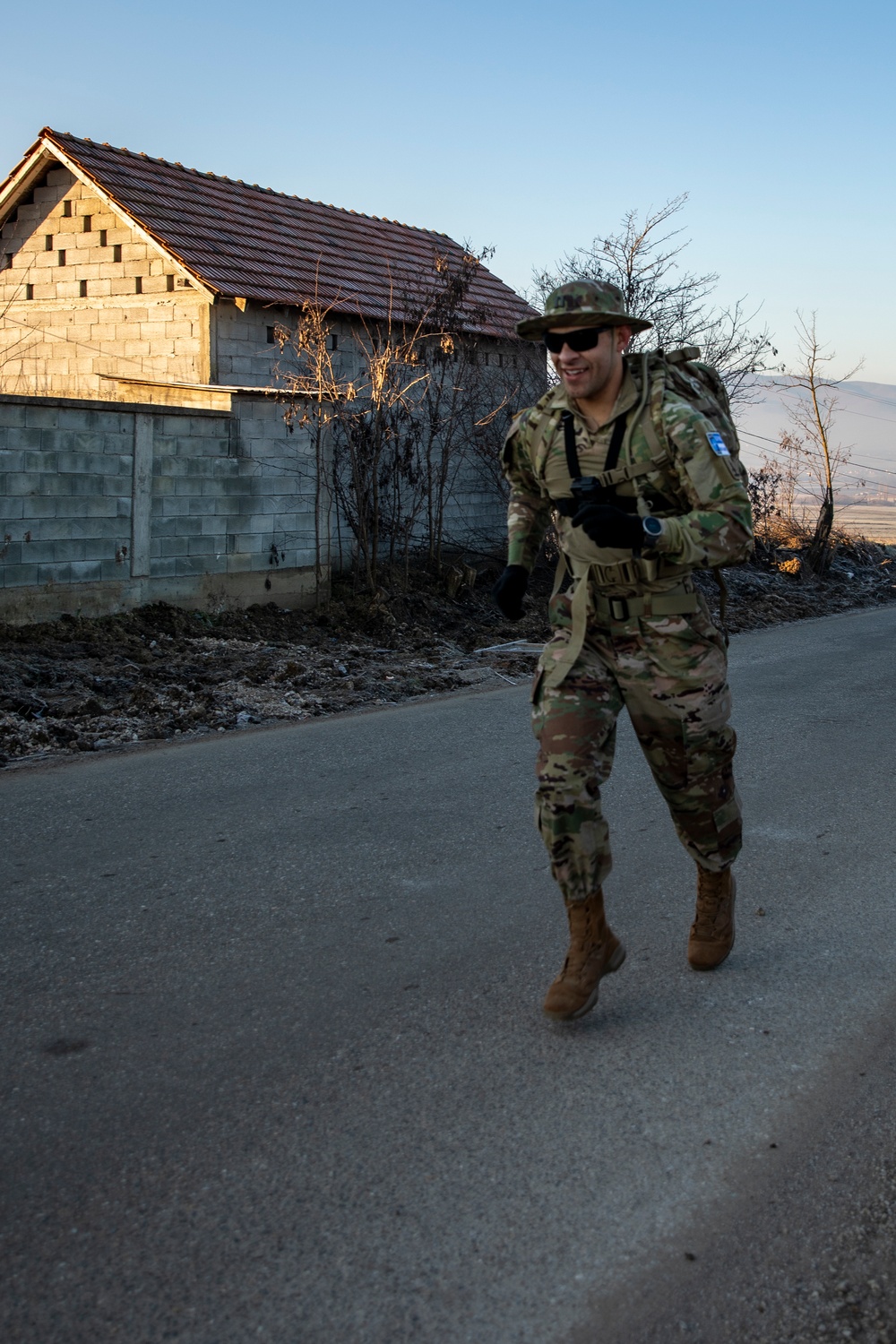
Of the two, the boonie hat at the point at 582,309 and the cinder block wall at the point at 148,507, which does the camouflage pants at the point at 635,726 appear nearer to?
the boonie hat at the point at 582,309

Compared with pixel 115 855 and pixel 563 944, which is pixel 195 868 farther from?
pixel 563 944

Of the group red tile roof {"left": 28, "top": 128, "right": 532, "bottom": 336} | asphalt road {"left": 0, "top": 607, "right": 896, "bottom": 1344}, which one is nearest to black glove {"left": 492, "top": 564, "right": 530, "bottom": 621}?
asphalt road {"left": 0, "top": 607, "right": 896, "bottom": 1344}

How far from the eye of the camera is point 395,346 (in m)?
13.8

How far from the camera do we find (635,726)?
3396mm

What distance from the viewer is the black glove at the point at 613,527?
305 centimetres

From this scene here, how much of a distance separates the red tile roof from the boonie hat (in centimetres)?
984

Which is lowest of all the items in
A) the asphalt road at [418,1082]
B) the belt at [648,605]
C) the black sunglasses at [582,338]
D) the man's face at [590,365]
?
the asphalt road at [418,1082]

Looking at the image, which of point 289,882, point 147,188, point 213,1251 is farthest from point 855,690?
point 147,188

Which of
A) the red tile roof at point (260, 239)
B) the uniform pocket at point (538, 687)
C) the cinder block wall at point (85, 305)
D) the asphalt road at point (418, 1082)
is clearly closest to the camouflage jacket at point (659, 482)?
the uniform pocket at point (538, 687)

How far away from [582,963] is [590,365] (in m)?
1.52

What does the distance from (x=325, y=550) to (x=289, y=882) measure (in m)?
8.09

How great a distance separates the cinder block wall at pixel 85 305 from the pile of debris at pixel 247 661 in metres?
3.29

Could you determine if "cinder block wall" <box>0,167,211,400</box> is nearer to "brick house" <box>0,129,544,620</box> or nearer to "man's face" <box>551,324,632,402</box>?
"brick house" <box>0,129,544,620</box>

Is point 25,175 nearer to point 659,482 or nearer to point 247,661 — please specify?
point 247,661
